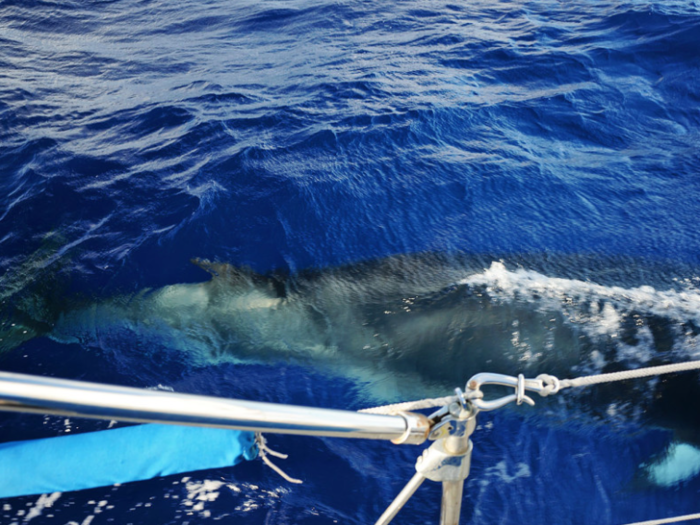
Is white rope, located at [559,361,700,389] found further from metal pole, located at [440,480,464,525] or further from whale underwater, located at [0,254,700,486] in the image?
whale underwater, located at [0,254,700,486]

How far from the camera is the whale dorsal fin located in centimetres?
503

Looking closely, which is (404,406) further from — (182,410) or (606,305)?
(606,305)

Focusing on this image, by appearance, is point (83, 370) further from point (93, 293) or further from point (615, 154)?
point (615, 154)

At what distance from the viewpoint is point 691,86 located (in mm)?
8430

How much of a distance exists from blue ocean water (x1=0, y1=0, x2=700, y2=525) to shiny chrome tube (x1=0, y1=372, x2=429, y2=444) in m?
2.00

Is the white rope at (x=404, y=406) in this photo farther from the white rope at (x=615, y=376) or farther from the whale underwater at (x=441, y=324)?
the whale underwater at (x=441, y=324)

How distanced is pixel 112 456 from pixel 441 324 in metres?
2.43

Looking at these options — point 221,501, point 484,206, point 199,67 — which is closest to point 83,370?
point 221,501

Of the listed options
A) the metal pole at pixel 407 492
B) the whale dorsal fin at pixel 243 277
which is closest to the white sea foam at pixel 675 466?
the metal pole at pixel 407 492

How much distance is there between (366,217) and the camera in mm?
5922

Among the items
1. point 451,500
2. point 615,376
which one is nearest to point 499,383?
point 451,500

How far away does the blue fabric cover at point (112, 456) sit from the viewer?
10.8 feet

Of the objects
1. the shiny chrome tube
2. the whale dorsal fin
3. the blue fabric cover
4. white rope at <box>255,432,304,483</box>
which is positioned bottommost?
white rope at <box>255,432,304,483</box>

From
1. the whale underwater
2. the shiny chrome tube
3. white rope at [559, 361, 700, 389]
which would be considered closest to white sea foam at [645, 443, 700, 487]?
the whale underwater
